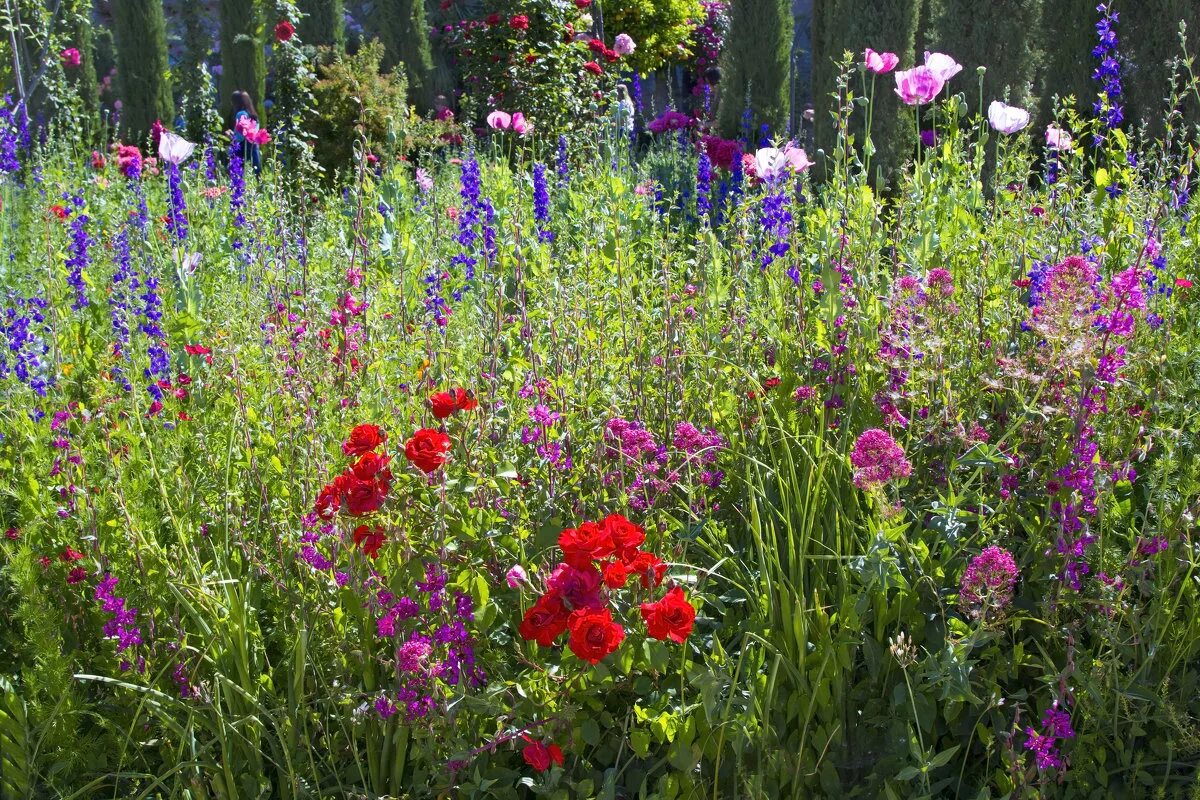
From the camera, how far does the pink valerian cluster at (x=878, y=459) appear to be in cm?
170

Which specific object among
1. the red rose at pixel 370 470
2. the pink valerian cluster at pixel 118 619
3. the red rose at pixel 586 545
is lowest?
the pink valerian cluster at pixel 118 619

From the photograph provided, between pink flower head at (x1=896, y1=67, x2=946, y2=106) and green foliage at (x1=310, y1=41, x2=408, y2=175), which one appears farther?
green foliage at (x1=310, y1=41, x2=408, y2=175)

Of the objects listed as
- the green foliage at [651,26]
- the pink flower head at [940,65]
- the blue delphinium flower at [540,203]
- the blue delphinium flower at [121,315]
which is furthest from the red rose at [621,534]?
the green foliage at [651,26]

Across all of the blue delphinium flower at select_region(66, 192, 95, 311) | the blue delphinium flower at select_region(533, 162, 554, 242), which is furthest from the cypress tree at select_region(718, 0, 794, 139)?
the blue delphinium flower at select_region(66, 192, 95, 311)

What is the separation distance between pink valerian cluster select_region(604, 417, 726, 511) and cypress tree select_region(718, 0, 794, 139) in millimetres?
8047

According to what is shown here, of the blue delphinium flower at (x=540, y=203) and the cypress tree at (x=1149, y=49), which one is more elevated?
the cypress tree at (x=1149, y=49)

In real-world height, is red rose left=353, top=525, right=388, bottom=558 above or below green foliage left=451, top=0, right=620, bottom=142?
below

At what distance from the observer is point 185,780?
194 centimetres

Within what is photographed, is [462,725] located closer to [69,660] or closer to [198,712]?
[198,712]

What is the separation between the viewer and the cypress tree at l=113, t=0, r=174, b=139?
1279 cm

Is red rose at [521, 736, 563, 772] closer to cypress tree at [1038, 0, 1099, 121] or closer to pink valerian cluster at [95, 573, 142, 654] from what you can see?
pink valerian cluster at [95, 573, 142, 654]

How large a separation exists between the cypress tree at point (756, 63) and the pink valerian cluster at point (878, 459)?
8581 millimetres

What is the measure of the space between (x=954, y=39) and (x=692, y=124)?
2.18 meters

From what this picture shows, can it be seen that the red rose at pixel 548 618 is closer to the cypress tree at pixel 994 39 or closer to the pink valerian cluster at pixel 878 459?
the pink valerian cluster at pixel 878 459
